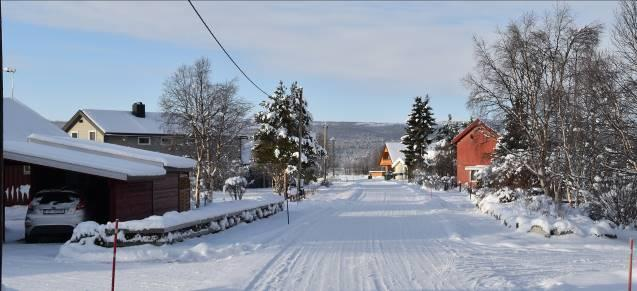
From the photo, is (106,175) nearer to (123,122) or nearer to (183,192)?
(183,192)

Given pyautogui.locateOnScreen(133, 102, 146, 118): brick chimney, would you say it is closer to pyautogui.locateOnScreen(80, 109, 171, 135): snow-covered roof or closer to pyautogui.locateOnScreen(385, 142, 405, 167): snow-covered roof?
pyautogui.locateOnScreen(80, 109, 171, 135): snow-covered roof

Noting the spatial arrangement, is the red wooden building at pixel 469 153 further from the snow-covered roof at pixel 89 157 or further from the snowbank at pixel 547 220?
the snow-covered roof at pixel 89 157

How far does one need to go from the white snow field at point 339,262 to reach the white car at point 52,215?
533mm

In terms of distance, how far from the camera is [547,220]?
19391 mm

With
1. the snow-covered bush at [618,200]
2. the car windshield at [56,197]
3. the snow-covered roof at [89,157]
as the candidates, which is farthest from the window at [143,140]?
the snow-covered bush at [618,200]

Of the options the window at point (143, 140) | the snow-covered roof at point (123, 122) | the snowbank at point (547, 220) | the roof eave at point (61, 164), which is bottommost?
the snowbank at point (547, 220)

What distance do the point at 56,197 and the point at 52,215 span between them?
0.58 metres

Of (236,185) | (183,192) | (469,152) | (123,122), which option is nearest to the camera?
(183,192)

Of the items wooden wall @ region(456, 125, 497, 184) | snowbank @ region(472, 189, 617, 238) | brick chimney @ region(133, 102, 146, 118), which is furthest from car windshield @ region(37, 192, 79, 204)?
brick chimney @ region(133, 102, 146, 118)

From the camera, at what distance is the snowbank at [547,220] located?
18625mm

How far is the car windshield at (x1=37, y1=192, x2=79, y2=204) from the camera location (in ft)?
55.4

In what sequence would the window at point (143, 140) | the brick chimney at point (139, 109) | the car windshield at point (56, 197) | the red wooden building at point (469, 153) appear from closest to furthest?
1. the car windshield at point (56, 197)
2. the red wooden building at point (469, 153)
3. the window at point (143, 140)
4. the brick chimney at point (139, 109)

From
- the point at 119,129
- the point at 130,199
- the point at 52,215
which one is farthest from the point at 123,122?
the point at 52,215

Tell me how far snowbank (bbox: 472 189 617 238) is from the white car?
1337 cm
